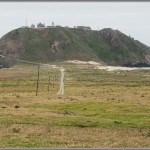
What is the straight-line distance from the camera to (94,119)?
4069cm

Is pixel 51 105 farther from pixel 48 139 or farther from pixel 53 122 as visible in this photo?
pixel 48 139

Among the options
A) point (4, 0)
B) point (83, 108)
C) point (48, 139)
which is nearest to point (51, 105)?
point (83, 108)

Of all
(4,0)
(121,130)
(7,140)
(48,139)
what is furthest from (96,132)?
(4,0)

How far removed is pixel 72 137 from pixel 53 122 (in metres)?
6.87

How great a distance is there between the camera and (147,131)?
34.2 meters

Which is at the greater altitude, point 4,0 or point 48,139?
point 4,0

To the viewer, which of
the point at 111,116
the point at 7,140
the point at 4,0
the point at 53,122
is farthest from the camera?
the point at 111,116

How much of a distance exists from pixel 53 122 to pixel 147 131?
28.2 feet

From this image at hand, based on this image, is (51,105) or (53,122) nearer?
(53,122)

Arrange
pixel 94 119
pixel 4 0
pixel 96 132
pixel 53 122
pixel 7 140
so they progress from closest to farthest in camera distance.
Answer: pixel 4 0 < pixel 7 140 < pixel 96 132 < pixel 53 122 < pixel 94 119

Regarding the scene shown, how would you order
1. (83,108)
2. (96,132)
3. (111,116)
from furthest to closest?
(83,108), (111,116), (96,132)

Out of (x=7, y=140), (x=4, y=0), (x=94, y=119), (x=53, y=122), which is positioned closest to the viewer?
(x=4, y=0)

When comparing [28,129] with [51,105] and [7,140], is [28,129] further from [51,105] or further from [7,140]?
[51,105]

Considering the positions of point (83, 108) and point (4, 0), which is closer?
point (4, 0)
